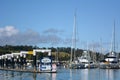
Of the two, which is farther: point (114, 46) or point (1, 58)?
point (1, 58)

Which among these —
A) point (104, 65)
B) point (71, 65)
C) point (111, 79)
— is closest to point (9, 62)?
point (71, 65)

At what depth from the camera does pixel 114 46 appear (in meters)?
182

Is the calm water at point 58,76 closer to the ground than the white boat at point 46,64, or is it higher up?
closer to the ground

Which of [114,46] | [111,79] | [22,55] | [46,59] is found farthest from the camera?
[114,46]

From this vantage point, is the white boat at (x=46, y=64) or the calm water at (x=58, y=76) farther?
the white boat at (x=46, y=64)

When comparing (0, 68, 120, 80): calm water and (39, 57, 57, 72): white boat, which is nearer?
(0, 68, 120, 80): calm water

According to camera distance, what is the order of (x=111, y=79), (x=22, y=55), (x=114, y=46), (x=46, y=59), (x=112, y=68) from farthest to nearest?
(x=112, y=68) → (x=114, y=46) → (x=22, y=55) → (x=46, y=59) → (x=111, y=79)

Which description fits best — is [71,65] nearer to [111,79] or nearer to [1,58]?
[1,58]

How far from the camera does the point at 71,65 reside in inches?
7032

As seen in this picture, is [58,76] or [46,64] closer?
[58,76]

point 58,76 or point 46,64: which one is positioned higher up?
point 46,64

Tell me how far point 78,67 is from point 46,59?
6141 centimetres

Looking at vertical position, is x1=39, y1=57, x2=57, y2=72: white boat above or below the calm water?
above

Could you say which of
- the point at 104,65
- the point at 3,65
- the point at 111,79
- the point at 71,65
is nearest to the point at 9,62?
the point at 3,65
